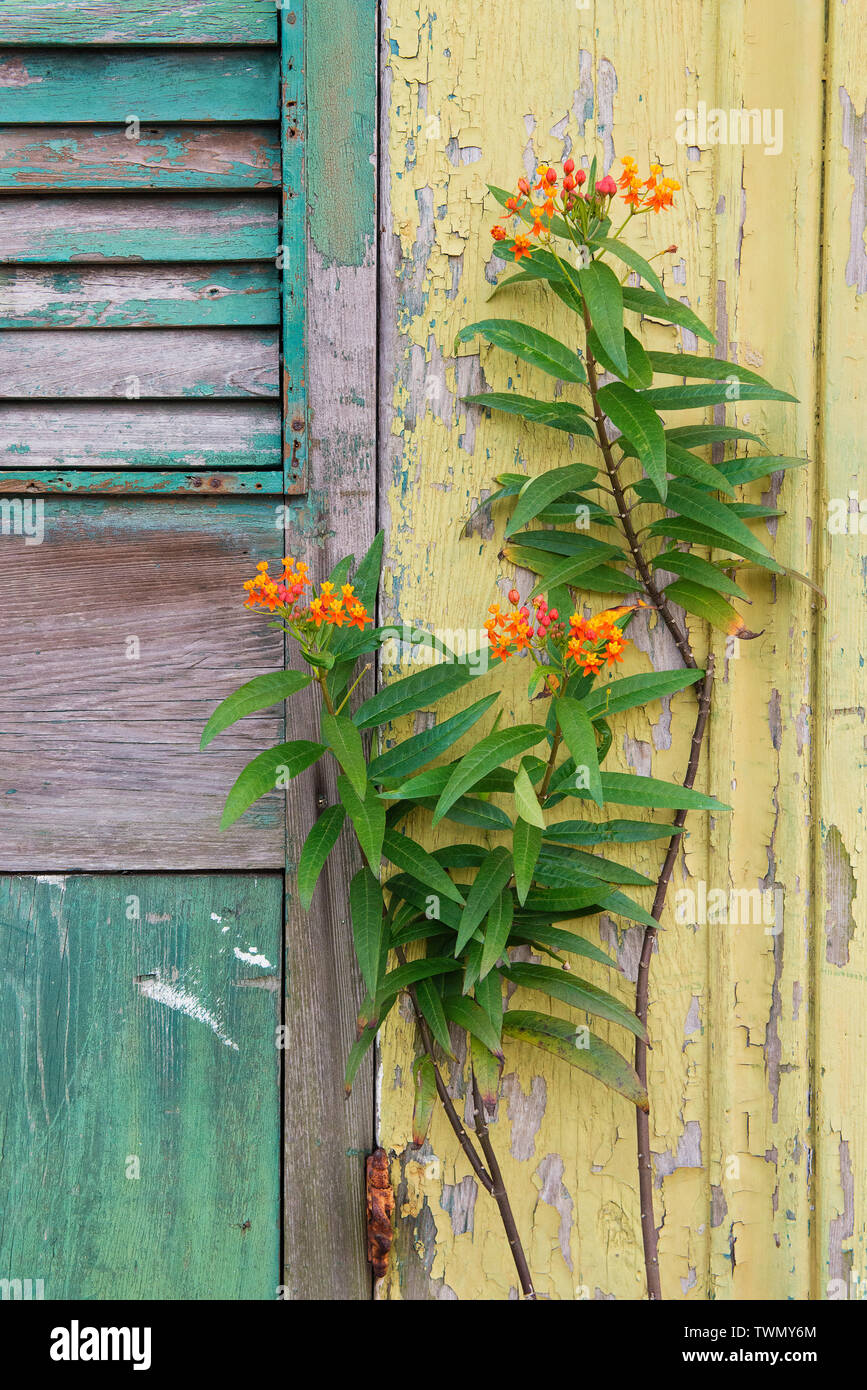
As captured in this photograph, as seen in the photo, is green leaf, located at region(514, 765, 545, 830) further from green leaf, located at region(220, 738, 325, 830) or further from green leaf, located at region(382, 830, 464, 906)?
green leaf, located at region(220, 738, 325, 830)

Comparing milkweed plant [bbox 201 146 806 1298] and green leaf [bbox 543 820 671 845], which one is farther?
green leaf [bbox 543 820 671 845]

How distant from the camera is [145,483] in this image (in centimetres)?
123

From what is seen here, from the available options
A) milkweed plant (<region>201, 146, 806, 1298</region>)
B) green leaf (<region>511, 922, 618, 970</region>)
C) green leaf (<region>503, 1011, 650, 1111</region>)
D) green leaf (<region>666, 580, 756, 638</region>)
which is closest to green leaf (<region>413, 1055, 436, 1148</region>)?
milkweed plant (<region>201, 146, 806, 1298</region>)

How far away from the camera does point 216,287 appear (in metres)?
1.23

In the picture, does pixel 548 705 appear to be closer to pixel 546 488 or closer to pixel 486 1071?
pixel 546 488

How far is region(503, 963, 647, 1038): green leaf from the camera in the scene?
1.14 metres

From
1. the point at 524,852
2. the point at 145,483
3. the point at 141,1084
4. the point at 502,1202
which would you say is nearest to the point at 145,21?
the point at 145,483

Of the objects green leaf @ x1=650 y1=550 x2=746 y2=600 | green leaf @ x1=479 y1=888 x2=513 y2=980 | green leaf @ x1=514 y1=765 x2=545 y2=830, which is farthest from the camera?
green leaf @ x1=650 y1=550 x2=746 y2=600

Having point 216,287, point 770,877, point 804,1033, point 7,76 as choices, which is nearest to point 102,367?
point 216,287

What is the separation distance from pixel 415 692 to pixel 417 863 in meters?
0.21

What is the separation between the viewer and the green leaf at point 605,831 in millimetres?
1154

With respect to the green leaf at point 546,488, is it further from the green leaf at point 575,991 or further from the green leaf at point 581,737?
the green leaf at point 575,991

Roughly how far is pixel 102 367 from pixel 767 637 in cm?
98

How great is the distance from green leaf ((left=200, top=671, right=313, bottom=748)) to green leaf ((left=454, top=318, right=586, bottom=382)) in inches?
19.3
